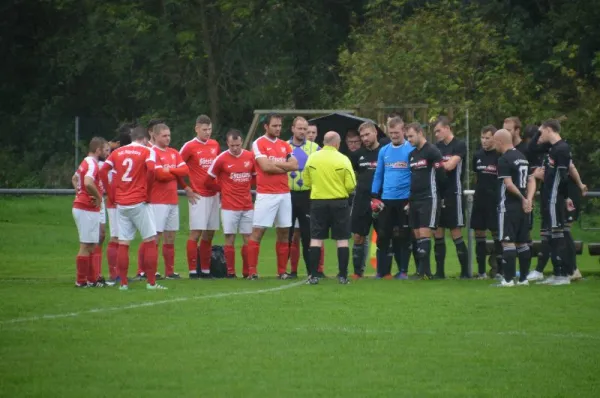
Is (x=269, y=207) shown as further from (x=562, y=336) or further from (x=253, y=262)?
(x=562, y=336)

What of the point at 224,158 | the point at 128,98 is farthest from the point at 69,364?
the point at 128,98

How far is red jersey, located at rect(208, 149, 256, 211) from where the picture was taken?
61.4 ft

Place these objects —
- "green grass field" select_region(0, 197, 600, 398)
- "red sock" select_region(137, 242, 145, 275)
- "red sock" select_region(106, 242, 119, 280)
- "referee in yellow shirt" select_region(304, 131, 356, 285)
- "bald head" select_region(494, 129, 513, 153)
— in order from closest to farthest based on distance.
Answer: "green grass field" select_region(0, 197, 600, 398) → "bald head" select_region(494, 129, 513, 153) → "referee in yellow shirt" select_region(304, 131, 356, 285) → "red sock" select_region(106, 242, 119, 280) → "red sock" select_region(137, 242, 145, 275)

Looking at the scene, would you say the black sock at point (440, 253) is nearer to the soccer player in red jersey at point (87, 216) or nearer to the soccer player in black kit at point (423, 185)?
the soccer player in black kit at point (423, 185)

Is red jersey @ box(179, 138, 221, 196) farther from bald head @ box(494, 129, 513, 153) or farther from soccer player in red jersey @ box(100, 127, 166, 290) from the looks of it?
bald head @ box(494, 129, 513, 153)

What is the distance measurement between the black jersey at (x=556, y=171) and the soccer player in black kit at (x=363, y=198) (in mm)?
2693

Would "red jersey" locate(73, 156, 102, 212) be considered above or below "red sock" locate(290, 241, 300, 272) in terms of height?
above

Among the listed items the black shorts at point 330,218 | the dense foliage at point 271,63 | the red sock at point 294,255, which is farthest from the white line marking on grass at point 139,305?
the dense foliage at point 271,63

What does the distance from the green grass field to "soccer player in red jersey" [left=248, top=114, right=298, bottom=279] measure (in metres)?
0.81

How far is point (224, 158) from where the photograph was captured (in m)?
18.8

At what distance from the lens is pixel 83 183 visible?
1688cm

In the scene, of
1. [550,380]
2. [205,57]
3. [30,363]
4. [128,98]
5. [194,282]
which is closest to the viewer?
[550,380]

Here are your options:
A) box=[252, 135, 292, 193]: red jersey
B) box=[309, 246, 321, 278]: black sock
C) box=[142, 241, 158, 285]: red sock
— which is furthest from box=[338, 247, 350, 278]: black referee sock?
box=[142, 241, 158, 285]: red sock

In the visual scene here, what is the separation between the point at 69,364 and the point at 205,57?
31.4m
